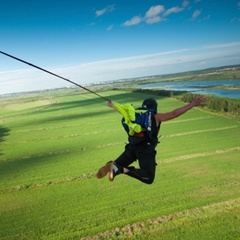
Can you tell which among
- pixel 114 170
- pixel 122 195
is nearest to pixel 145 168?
pixel 114 170

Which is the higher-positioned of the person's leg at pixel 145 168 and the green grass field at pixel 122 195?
the person's leg at pixel 145 168

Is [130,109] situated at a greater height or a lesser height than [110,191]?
greater

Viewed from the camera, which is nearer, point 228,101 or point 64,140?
point 64,140

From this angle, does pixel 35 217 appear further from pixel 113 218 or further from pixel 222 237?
pixel 222 237

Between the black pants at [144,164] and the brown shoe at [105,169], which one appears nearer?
the black pants at [144,164]

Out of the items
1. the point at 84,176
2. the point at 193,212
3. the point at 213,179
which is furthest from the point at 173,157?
the point at 193,212

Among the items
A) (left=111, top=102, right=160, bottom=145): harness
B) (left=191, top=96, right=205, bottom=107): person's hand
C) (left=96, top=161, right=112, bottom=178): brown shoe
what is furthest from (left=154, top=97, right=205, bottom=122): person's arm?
(left=96, top=161, right=112, bottom=178): brown shoe

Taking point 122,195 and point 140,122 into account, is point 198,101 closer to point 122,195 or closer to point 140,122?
point 140,122

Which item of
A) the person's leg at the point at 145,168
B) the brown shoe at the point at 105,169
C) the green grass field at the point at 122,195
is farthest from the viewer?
the green grass field at the point at 122,195

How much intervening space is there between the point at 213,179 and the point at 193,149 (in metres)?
9.40

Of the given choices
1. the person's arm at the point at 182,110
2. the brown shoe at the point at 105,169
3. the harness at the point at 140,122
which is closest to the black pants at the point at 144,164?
the harness at the point at 140,122

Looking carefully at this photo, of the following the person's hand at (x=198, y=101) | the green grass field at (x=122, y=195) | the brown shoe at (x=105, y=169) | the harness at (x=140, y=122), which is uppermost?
the person's hand at (x=198, y=101)

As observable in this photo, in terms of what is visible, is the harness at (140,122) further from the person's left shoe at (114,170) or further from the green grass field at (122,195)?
the green grass field at (122,195)

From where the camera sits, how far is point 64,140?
42.2 m
